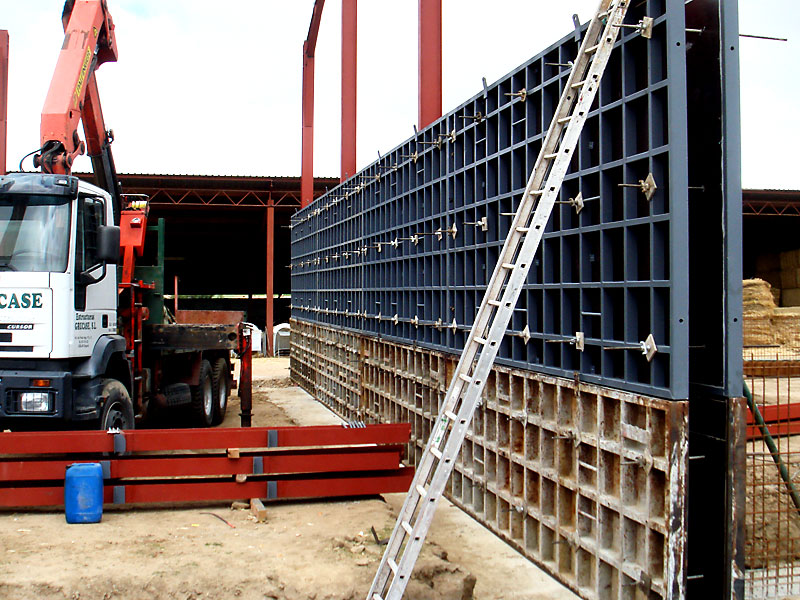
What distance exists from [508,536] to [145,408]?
6.09m

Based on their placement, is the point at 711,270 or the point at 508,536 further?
the point at 508,536

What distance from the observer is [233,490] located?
7.80m

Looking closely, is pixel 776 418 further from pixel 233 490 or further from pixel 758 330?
pixel 758 330

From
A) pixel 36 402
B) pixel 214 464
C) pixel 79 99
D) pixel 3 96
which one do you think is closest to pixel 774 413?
pixel 214 464

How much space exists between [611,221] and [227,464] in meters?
4.67

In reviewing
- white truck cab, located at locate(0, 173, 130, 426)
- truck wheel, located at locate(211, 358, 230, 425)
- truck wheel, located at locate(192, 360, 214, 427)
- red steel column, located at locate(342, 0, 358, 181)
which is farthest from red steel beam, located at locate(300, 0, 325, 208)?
white truck cab, located at locate(0, 173, 130, 426)

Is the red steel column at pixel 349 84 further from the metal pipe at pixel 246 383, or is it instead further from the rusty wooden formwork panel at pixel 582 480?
the rusty wooden formwork panel at pixel 582 480

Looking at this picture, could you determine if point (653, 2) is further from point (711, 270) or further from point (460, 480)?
point (460, 480)

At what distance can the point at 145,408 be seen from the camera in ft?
35.1

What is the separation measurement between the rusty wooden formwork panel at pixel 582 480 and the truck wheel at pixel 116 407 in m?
3.77

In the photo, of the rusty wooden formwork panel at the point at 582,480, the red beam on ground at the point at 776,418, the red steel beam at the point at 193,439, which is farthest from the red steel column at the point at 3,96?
the red beam on ground at the point at 776,418

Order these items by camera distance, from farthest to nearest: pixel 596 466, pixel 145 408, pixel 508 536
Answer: pixel 145 408
pixel 508 536
pixel 596 466

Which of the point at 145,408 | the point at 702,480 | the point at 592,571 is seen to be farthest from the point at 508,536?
the point at 145,408

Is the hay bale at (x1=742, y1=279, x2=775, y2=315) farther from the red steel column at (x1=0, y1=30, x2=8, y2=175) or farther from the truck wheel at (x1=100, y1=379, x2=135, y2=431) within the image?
the red steel column at (x1=0, y1=30, x2=8, y2=175)
